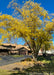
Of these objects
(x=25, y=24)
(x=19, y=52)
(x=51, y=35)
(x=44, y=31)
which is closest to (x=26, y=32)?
(x=25, y=24)

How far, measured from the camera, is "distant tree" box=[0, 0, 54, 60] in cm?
1409

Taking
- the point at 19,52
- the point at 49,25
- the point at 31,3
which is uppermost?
the point at 31,3

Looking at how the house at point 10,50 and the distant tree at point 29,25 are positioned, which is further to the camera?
the house at point 10,50

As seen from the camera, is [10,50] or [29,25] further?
[10,50]

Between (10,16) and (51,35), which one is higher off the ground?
(10,16)

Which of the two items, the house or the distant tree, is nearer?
the distant tree

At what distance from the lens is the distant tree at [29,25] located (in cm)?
1409

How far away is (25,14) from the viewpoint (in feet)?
51.2

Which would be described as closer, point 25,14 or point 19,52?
point 25,14

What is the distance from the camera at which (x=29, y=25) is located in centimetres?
1500

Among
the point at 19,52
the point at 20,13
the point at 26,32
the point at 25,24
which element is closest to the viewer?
the point at 26,32

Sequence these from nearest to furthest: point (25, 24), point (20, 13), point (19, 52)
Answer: point (25, 24), point (20, 13), point (19, 52)

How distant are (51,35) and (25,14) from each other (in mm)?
4810

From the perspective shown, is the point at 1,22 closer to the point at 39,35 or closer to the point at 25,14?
the point at 25,14
